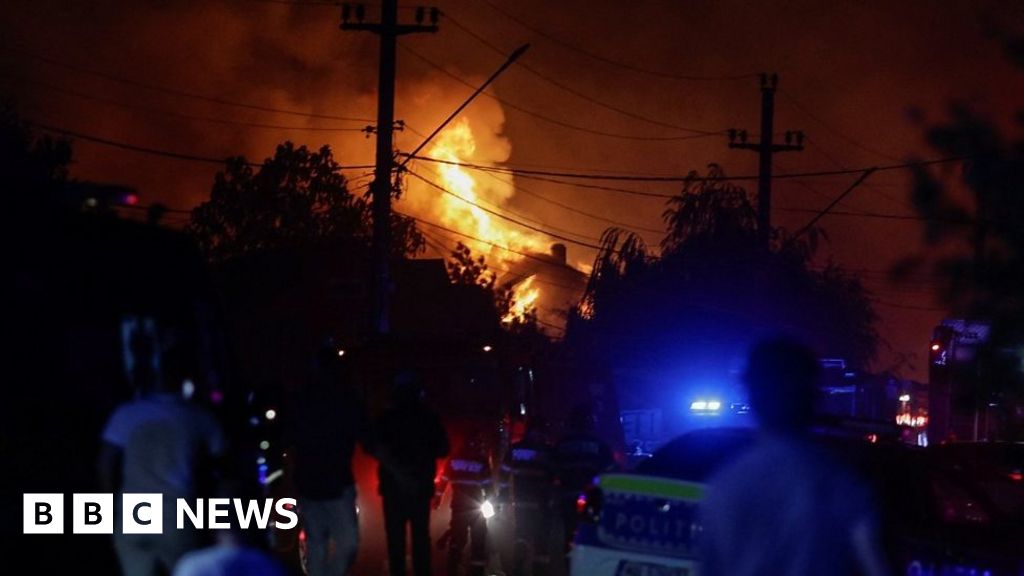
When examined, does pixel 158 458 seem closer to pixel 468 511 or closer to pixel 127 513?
pixel 127 513

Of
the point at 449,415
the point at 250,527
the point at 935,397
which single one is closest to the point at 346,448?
the point at 250,527

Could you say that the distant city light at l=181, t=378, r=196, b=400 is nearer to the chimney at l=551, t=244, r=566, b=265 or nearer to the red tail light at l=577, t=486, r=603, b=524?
the red tail light at l=577, t=486, r=603, b=524

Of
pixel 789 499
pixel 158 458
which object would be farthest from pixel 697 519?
pixel 789 499

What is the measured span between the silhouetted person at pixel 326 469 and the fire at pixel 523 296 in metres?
69.7

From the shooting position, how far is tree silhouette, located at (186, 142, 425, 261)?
7575 centimetres

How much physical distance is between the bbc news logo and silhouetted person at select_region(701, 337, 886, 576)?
8.80 feet

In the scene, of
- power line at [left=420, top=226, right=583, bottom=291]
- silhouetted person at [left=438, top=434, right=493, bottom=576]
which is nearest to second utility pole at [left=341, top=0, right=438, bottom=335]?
silhouetted person at [left=438, top=434, right=493, bottom=576]

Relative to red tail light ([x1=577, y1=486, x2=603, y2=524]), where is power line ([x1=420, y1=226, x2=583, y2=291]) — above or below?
above

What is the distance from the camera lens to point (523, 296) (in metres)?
86.6

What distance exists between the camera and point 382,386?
2073cm

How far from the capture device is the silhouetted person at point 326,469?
1131 cm

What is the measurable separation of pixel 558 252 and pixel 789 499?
87.0 meters

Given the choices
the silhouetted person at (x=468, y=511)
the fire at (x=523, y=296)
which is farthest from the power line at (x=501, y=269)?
the silhouetted person at (x=468, y=511)

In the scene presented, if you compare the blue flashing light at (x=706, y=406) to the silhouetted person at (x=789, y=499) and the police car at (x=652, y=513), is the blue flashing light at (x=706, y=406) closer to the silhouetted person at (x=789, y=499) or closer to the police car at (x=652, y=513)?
the police car at (x=652, y=513)
